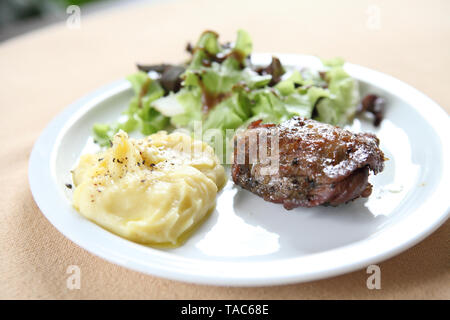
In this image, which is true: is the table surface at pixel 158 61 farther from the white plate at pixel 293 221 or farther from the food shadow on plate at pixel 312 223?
the food shadow on plate at pixel 312 223

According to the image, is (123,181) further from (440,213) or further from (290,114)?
(440,213)

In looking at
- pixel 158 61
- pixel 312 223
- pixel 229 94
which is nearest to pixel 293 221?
pixel 312 223

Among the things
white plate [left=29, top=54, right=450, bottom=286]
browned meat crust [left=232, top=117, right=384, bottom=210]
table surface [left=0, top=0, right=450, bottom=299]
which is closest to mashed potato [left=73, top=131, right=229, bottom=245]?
white plate [left=29, top=54, right=450, bottom=286]

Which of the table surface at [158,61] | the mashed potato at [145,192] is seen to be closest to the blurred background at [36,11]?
the table surface at [158,61]

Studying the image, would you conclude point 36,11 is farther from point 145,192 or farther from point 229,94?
point 145,192

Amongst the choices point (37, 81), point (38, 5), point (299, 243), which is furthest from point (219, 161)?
point (38, 5)
